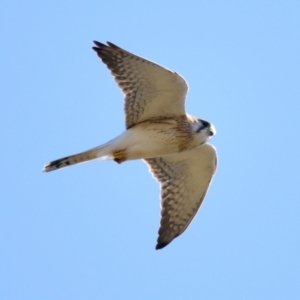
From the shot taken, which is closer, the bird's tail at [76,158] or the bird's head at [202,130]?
the bird's tail at [76,158]

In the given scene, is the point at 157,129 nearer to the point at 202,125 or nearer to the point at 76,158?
the point at 202,125

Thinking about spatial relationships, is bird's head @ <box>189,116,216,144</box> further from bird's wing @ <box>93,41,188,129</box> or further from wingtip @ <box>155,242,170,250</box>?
wingtip @ <box>155,242,170,250</box>

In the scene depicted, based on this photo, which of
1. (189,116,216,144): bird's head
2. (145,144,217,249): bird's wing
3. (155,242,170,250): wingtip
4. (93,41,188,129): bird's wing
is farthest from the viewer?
(145,144,217,249): bird's wing

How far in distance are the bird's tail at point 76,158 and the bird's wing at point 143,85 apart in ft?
1.82

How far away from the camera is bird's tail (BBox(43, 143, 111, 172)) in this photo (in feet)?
32.1

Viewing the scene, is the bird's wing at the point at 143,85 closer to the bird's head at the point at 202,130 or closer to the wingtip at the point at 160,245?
the bird's head at the point at 202,130

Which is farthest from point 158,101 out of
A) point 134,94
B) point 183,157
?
point 183,157

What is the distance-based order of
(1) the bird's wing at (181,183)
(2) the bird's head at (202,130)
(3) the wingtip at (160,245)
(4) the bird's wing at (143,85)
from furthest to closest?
1. (1) the bird's wing at (181,183)
2. (3) the wingtip at (160,245)
3. (2) the bird's head at (202,130)
4. (4) the bird's wing at (143,85)

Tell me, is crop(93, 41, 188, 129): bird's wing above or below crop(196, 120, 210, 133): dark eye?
above

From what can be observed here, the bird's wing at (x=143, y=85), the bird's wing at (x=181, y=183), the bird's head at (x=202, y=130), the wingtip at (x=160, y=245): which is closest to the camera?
the bird's wing at (x=143, y=85)

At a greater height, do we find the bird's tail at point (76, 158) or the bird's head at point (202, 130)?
the bird's head at point (202, 130)

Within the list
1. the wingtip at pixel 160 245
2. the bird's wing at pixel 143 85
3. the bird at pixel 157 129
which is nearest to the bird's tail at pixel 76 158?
the bird at pixel 157 129

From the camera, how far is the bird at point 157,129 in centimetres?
980

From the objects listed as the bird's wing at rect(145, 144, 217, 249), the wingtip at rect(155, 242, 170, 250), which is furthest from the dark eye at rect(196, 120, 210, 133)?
the wingtip at rect(155, 242, 170, 250)
